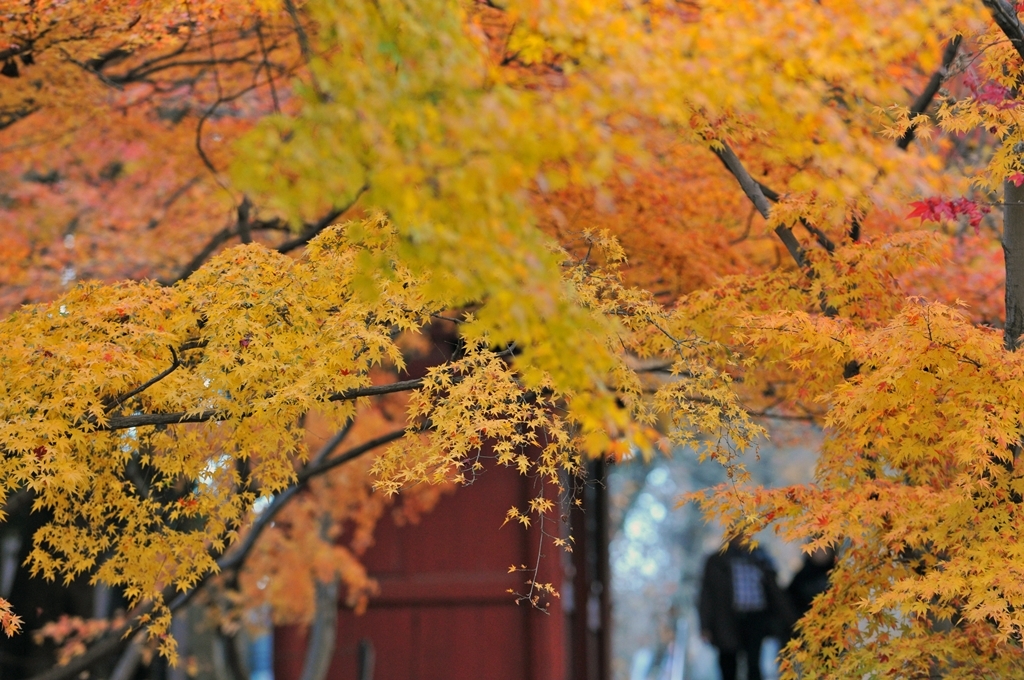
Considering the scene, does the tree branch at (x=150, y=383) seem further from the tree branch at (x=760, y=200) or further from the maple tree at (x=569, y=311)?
the tree branch at (x=760, y=200)

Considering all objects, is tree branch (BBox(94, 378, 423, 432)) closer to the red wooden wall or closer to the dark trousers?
the dark trousers

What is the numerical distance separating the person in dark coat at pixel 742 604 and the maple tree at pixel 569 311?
2.41m

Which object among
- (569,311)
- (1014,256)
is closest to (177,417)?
(569,311)

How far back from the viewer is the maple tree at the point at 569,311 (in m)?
3.71

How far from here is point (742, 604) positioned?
33.4ft

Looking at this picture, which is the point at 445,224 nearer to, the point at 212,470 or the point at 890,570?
the point at 212,470

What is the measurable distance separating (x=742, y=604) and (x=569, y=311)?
7.19 meters

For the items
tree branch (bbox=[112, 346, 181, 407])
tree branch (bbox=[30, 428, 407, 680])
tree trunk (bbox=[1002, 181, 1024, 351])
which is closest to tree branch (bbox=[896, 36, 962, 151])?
tree trunk (bbox=[1002, 181, 1024, 351])

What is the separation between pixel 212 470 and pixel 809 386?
376 cm

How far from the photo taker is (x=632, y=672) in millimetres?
36625

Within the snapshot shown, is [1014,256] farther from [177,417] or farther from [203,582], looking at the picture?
[203,582]

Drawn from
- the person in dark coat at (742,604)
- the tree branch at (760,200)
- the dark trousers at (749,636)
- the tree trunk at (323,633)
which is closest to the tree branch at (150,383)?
the tree branch at (760,200)

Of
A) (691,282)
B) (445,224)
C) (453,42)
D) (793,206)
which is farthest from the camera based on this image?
(691,282)

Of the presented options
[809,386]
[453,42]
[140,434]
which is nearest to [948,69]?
[809,386]
